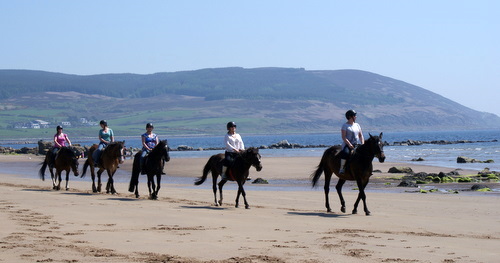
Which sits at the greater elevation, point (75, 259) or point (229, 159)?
point (229, 159)

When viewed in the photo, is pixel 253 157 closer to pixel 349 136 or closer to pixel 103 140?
pixel 349 136

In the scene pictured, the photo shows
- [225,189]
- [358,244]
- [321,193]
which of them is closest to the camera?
[358,244]

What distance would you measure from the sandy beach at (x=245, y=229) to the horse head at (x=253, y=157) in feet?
3.59

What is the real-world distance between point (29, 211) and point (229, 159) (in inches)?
198

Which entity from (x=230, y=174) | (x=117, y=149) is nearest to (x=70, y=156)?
(x=117, y=149)

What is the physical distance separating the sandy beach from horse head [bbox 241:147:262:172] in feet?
3.59

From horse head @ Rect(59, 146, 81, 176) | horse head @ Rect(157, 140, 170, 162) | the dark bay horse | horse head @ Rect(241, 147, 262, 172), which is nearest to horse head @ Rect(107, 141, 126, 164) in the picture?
horse head @ Rect(157, 140, 170, 162)

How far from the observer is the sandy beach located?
10.9m

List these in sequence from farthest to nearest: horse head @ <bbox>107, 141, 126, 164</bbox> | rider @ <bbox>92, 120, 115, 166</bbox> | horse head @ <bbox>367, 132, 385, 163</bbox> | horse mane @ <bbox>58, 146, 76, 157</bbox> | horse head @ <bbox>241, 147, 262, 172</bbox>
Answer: horse mane @ <bbox>58, 146, 76, 157</bbox>, rider @ <bbox>92, 120, 115, 166</bbox>, horse head @ <bbox>107, 141, 126, 164</bbox>, horse head @ <bbox>241, 147, 262, 172</bbox>, horse head @ <bbox>367, 132, 385, 163</bbox>

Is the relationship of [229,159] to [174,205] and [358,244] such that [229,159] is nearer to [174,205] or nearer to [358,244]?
[174,205]

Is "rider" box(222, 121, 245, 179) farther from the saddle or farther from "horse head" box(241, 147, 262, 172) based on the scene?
"horse head" box(241, 147, 262, 172)

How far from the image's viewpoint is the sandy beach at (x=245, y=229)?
10.9m

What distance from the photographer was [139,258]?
10500mm

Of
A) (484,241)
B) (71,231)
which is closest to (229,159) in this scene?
(71,231)
